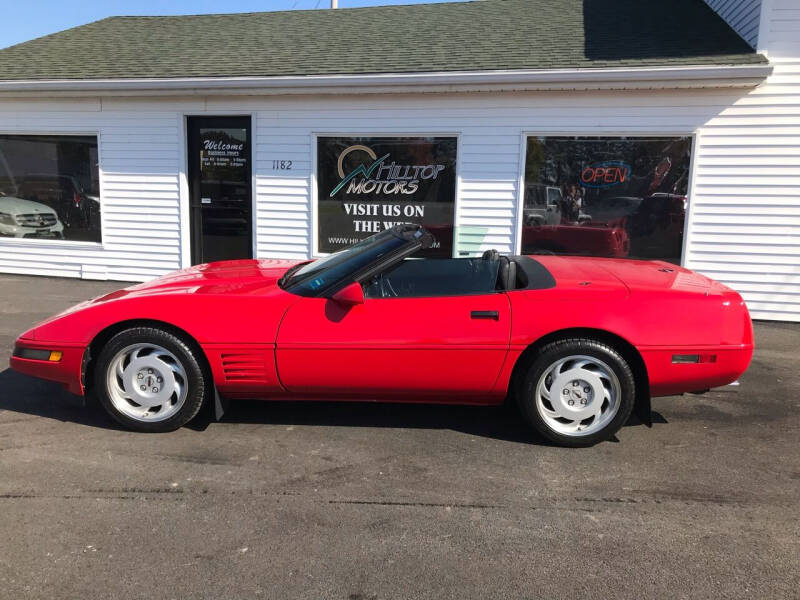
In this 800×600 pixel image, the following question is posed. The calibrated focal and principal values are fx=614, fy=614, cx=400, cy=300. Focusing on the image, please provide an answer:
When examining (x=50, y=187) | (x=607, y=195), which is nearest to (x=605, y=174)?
(x=607, y=195)

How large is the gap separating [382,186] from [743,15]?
5164 millimetres

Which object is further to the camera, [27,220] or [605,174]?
[27,220]

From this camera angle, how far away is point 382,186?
27.9 feet

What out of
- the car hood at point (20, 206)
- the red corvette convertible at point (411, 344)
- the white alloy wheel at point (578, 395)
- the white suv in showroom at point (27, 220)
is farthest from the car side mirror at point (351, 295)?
the car hood at point (20, 206)

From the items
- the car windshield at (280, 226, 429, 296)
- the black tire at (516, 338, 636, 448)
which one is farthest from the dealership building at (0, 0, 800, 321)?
the black tire at (516, 338, 636, 448)

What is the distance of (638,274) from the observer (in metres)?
4.15

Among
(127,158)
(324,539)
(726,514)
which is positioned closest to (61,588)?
(324,539)

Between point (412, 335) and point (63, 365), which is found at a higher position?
point (412, 335)

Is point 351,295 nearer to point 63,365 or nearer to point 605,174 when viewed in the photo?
point 63,365

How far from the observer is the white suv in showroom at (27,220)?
974cm

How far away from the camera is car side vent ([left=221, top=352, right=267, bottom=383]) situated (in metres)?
3.77

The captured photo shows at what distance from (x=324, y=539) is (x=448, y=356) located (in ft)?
4.44

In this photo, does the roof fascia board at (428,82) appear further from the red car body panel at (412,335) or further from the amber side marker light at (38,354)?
the amber side marker light at (38,354)

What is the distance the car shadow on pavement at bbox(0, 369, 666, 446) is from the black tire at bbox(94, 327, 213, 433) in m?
0.19
